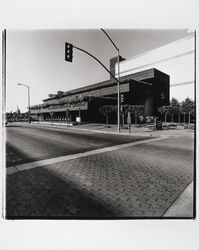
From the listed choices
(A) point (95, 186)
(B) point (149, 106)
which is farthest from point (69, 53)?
(B) point (149, 106)

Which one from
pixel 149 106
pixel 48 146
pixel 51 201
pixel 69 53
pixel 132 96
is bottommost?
pixel 51 201

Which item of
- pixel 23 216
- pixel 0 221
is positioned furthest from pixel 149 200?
pixel 0 221

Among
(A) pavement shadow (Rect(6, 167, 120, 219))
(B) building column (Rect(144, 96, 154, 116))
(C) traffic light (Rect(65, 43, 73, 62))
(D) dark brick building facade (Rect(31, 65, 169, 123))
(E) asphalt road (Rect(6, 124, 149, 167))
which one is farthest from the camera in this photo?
(B) building column (Rect(144, 96, 154, 116))

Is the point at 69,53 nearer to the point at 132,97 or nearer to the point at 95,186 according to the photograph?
the point at 95,186

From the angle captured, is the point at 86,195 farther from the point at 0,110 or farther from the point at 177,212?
the point at 0,110

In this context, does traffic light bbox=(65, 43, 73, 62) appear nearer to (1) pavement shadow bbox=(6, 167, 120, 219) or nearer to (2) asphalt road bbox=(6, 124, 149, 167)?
(2) asphalt road bbox=(6, 124, 149, 167)

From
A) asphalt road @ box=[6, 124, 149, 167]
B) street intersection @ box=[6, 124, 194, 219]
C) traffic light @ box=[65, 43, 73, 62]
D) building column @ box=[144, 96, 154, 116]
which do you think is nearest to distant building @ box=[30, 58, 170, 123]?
building column @ box=[144, 96, 154, 116]

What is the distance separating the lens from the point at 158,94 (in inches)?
1401

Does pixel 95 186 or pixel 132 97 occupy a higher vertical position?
pixel 132 97

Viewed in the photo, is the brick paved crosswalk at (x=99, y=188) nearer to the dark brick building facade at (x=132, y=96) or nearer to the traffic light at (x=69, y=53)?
the traffic light at (x=69, y=53)

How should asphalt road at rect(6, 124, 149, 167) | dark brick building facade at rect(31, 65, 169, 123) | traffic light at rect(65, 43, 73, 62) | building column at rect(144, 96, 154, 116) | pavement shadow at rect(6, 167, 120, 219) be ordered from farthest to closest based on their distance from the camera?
building column at rect(144, 96, 154, 116), dark brick building facade at rect(31, 65, 169, 123), traffic light at rect(65, 43, 73, 62), asphalt road at rect(6, 124, 149, 167), pavement shadow at rect(6, 167, 120, 219)

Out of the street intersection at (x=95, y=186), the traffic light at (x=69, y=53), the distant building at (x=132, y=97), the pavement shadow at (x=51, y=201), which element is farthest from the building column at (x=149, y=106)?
the pavement shadow at (x=51, y=201)

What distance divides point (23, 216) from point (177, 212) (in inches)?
110

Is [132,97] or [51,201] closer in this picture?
[51,201]
